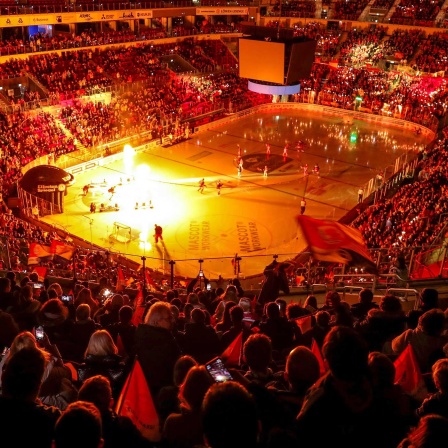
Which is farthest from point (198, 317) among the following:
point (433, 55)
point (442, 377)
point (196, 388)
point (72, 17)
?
point (433, 55)

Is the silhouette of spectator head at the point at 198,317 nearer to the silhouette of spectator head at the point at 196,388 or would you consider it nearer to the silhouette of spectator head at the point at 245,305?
the silhouette of spectator head at the point at 196,388

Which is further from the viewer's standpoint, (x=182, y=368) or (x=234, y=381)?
(x=182, y=368)

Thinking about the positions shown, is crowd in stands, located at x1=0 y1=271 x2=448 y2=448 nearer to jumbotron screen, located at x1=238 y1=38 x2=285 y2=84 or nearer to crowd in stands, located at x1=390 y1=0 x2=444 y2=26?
jumbotron screen, located at x1=238 y1=38 x2=285 y2=84

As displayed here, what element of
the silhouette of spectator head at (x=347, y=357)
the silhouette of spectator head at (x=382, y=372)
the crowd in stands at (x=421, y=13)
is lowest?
the silhouette of spectator head at (x=382, y=372)

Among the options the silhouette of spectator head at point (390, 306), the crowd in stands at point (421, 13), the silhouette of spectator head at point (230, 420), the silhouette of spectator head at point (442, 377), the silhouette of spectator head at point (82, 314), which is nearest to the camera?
the silhouette of spectator head at point (230, 420)

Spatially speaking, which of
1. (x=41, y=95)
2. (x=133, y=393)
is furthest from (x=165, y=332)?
(x=41, y=95)

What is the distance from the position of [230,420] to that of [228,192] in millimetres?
24403

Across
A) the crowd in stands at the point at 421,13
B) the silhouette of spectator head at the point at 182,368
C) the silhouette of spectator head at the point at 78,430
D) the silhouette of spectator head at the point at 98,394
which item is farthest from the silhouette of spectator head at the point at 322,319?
the crowd in stands at the point at 421,13

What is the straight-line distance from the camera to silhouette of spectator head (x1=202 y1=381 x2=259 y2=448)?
2600mm

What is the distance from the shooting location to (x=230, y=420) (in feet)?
8.57

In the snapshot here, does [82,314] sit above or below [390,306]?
below

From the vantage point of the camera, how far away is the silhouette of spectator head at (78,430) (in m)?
2.71

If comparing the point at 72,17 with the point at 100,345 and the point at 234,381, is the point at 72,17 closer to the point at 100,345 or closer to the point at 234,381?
the point at 100,345

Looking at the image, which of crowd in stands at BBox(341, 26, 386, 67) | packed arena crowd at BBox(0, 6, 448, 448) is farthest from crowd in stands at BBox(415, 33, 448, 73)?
packed arena crowd at BBox(0, 6, 448, 448)
